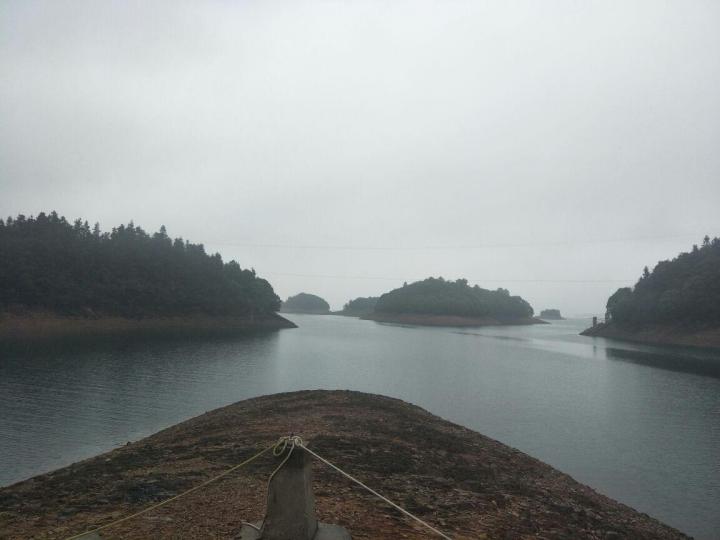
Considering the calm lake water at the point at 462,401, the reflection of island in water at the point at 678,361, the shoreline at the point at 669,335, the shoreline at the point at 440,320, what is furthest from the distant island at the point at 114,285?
the shoreline at the point at 669,335

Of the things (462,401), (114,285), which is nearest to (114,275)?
(114,285)

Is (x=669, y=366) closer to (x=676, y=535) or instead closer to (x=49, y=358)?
(x=676, y=535)

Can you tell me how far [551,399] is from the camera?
22.9 meters

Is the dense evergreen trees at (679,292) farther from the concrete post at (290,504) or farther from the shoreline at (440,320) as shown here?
the concrete post at (290,504)

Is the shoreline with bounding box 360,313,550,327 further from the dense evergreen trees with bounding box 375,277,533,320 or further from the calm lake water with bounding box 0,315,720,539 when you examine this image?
the calm lake water with bounding box 0,315,720,539

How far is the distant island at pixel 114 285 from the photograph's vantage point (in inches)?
2087

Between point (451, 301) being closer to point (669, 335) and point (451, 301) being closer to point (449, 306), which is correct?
point (449, 306)

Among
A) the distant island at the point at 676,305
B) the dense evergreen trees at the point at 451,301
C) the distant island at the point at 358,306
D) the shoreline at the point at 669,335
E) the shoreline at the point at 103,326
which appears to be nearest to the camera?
the shoreline at the point at 103,326

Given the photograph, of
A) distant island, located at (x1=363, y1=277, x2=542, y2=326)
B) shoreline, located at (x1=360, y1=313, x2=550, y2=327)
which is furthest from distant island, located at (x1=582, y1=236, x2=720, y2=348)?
distant island, located at (x1=363, y1=277, x2=542, y2=326)

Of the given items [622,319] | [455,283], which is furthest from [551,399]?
[455,283]

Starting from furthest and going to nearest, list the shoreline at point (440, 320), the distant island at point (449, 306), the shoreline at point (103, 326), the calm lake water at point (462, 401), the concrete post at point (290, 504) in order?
the distant island at point (449, 306)
the shoreline at point (440, 320)
the shoreline at point (103, 326)
the calm lake water at point (462, 401)
the concrete post at point (290, 504)

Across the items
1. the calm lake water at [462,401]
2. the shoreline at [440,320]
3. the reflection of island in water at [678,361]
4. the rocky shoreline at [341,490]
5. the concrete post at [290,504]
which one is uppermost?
the shoreline at [440,320]

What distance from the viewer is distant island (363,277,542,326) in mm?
113625

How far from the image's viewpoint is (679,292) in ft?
202
